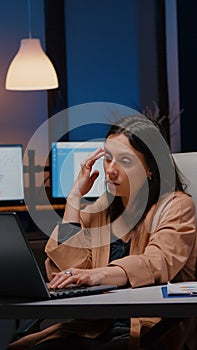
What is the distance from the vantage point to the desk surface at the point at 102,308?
162cm

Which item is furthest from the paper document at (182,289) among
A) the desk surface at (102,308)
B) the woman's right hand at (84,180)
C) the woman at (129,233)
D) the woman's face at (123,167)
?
the woman's right hand at (84,180)

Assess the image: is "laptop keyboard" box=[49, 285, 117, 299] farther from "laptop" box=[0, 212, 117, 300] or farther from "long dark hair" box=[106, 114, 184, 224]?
"long dark hair" box=[106, 114, 184, 224]

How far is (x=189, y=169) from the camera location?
2.54m

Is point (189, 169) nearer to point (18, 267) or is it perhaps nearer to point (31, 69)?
point (18, 267)

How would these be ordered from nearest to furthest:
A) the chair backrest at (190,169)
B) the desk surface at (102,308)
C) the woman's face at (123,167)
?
the desk surface at (102,308) < the woman's face at (123,167) < the chair backrest at (190,169)

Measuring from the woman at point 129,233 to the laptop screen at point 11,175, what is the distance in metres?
2.32

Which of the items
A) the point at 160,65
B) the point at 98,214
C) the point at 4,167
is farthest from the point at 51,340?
the point at 160,65

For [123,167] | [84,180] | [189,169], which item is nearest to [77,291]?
[123,167]

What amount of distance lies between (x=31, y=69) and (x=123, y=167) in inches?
113

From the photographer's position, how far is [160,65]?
5.36 meters

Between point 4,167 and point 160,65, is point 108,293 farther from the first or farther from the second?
point 160,65

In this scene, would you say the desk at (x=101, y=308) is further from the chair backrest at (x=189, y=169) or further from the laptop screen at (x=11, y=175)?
the laptop screen at (x=11, y=175)

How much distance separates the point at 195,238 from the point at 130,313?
0.56m

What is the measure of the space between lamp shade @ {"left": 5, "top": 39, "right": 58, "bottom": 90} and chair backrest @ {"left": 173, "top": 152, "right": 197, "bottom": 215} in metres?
2.52
